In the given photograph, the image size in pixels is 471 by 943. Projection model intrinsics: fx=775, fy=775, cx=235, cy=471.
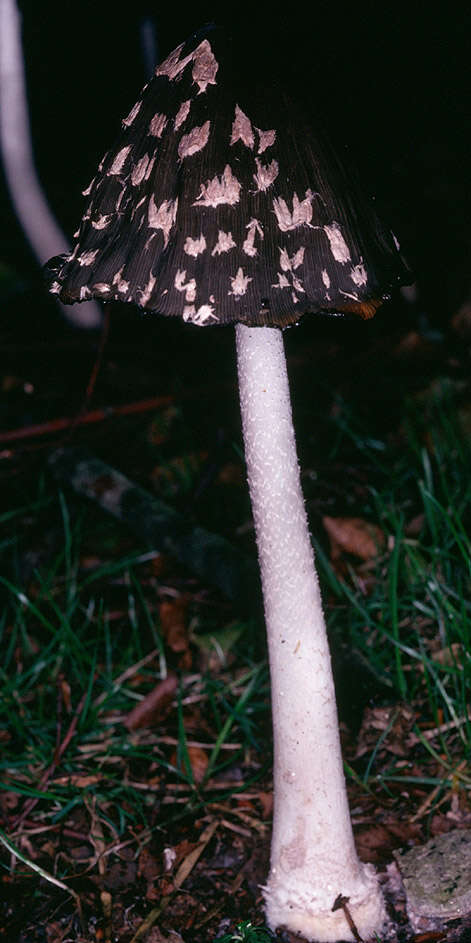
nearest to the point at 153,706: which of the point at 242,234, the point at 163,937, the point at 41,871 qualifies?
the point at 41,871

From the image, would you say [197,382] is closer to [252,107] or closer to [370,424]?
[370,424]

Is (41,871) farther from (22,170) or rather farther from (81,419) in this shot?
(22,170)

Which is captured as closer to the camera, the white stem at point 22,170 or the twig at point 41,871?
the twig at point 41,871

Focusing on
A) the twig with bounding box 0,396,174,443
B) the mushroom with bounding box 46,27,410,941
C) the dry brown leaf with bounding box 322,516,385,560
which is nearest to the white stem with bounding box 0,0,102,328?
the twig with bounding box 0,396,174,443

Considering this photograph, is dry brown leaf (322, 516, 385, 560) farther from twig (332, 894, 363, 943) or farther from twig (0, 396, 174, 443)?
twig (332, 894, 363, 943)

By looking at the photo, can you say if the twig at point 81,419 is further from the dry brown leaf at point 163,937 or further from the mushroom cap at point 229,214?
the dry brown leaf at point 163,937

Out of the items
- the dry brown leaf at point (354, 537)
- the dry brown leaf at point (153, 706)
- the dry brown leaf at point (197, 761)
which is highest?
the dry brown leaf at point (354, 537)

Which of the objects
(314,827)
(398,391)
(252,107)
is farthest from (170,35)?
(314,827)

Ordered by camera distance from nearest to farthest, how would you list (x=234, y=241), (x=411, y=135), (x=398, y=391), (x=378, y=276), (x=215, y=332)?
(x=234, y=241)
(x=378, y=276)
(x=398, y=391)
(x=411, y=135)
(x=215, y=332)

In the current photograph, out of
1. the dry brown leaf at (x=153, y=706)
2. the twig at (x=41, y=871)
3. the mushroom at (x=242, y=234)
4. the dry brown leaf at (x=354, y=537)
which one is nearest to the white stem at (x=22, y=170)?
the dry brown leaf at (x=354, y=537)
